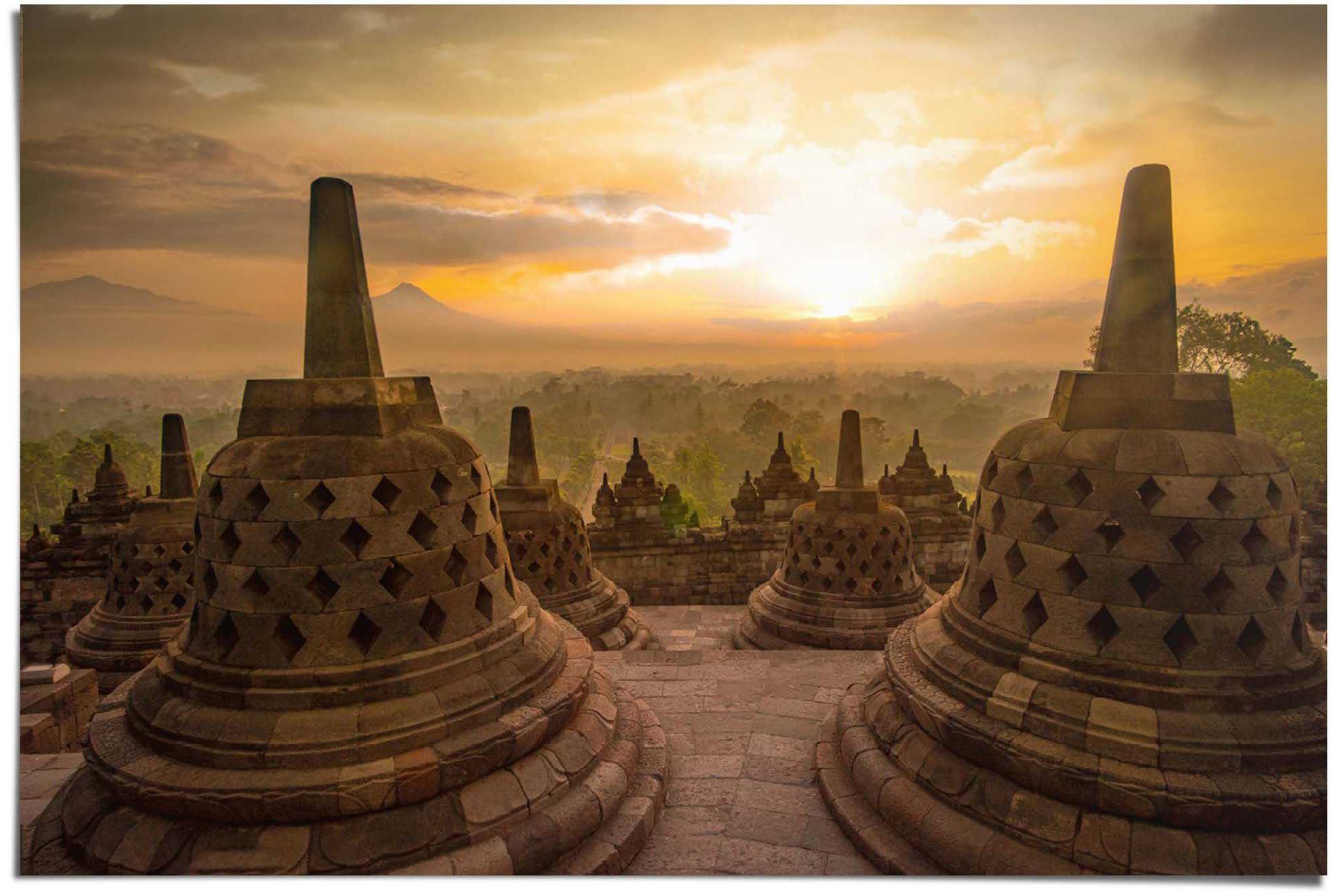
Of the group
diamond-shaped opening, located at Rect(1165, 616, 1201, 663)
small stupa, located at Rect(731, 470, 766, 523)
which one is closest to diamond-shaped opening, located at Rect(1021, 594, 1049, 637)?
diamond-shaped opening, located at Rect(1165, 616, 1201, 663)

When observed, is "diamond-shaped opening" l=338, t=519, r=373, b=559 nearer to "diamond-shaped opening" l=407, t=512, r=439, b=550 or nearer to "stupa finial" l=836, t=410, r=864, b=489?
"diamond-shaped opening" l=407, t=512, r=439, b=550

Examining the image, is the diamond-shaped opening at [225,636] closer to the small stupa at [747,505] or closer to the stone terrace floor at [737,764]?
the stone terrace floor at [737,764]

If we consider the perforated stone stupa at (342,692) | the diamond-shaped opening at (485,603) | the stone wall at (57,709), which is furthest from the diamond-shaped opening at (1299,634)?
the stone wall at (57,709)

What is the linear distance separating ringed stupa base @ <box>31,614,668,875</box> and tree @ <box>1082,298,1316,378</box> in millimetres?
3672

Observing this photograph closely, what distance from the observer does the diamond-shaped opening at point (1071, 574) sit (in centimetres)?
300

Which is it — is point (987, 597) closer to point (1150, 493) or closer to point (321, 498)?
point (1150, 493)

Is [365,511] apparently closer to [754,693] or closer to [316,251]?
[316,251]

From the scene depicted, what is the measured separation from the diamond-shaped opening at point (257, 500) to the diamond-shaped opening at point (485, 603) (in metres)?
1.07

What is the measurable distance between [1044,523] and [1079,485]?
237 mm

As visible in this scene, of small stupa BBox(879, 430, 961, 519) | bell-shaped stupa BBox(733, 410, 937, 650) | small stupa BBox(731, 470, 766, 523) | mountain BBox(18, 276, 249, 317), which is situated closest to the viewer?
mountain BBox(18, 276, 249, 317)

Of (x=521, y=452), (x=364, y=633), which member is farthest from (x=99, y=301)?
(x=521, y=452)

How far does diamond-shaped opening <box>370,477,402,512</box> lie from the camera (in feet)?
10.0

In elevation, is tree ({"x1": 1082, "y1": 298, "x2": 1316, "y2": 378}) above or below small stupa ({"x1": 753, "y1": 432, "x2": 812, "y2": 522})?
above

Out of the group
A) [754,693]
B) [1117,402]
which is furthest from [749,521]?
[1117,402]
